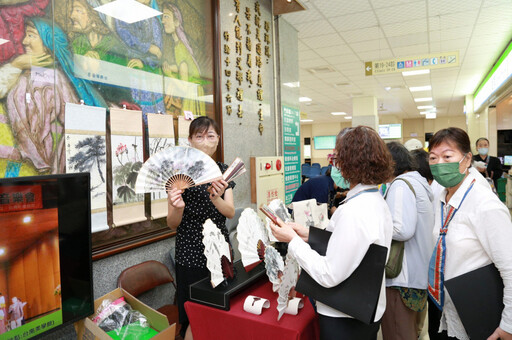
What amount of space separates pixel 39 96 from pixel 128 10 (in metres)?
0.93

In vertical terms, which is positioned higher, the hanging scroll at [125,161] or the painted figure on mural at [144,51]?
the painted figure on mural at [144,51]

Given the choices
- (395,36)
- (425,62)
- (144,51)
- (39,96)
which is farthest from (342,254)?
(395,36)

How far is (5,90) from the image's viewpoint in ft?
5.22

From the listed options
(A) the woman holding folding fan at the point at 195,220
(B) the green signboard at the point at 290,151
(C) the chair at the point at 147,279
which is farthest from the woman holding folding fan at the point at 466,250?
(B) the green signboard at the point at 290,151

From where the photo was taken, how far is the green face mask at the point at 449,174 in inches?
62.0

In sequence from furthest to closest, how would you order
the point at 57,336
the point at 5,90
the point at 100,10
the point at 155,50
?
1. the point at 155,50
2. the point at 100,10
3. the point at 57,336
4. the point at 5,90

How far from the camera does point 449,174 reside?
62.7 inches

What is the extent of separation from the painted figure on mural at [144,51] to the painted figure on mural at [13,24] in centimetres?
60

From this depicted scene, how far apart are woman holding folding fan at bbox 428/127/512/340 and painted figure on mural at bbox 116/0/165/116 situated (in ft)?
6.22

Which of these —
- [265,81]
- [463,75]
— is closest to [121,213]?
[265,81]

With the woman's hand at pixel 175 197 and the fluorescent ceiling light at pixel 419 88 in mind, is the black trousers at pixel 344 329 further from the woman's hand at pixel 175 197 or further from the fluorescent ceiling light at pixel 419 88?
the fluorescent ceiling light at pixel 419 88

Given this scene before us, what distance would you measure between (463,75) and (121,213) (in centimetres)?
984

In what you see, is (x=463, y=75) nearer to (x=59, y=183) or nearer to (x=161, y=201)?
(x=161, y=201)

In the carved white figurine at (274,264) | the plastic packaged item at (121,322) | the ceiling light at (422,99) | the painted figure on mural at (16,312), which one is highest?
the ceiling light at (422,99)
